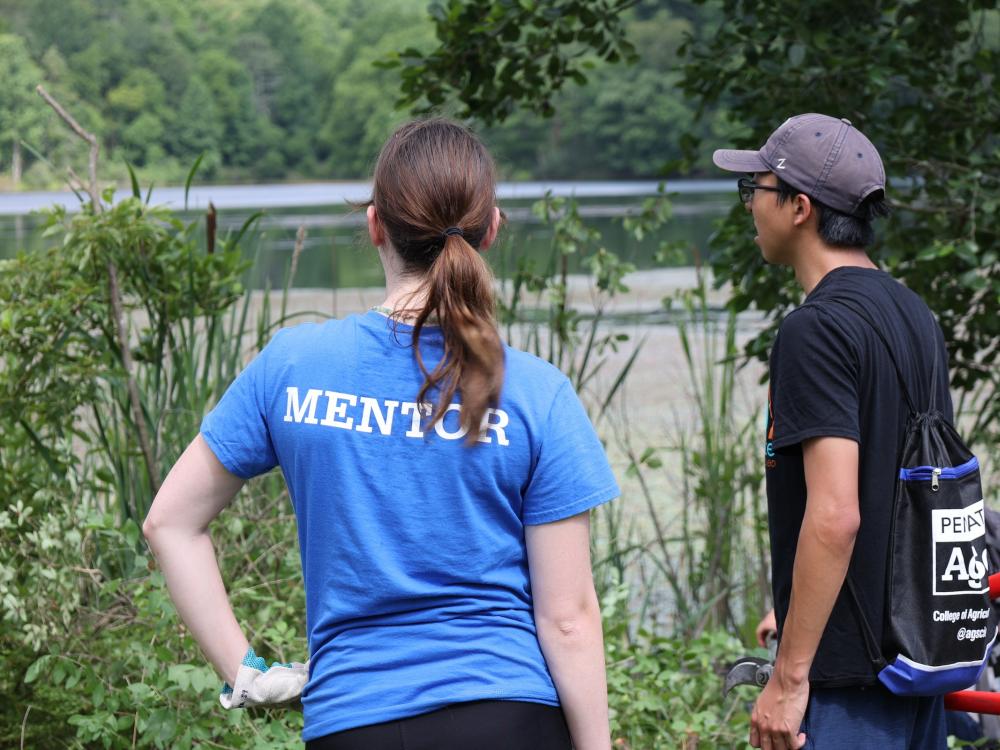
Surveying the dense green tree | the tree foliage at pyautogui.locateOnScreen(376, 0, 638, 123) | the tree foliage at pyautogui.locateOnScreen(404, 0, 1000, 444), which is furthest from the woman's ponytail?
the dense green tree

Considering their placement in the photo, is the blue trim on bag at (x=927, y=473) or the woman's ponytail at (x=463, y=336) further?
the blue trim on bag at (x=927, y=473)

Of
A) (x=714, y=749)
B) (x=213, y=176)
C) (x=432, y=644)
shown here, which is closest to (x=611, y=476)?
(x=432, y=644)

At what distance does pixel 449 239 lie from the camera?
4.84 ft

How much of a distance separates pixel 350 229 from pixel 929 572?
74.9 feet

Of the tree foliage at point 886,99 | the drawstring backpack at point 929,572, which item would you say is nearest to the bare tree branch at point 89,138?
the tree foliage at point 886,99

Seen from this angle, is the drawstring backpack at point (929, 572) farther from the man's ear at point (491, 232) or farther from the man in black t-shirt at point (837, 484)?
the man's ear at point (491, 232)

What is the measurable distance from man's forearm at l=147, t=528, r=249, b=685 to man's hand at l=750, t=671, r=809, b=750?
2.46 ft

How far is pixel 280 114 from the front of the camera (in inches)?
2468

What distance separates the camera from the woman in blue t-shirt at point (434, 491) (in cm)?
141

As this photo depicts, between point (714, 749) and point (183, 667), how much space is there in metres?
1.30

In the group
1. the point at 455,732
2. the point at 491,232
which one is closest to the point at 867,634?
the point at 455,732

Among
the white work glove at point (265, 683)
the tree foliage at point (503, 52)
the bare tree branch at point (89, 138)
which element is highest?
the tree foliage at point (503, 52)

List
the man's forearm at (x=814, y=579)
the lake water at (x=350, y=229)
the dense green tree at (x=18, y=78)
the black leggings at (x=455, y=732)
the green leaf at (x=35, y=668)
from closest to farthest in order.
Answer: the black leggings at (x=455, y=732) < the man's forearm at (x=814, y=579) < the green leaf at (x=35, y=668) < the lake water at (x=350, y=229) < the dense green tree at (x=18, y=78)

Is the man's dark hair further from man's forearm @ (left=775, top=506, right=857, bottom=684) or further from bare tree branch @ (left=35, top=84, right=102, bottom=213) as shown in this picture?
bare tree branch @ (left=35, top=84, right=102, bottom=213)
